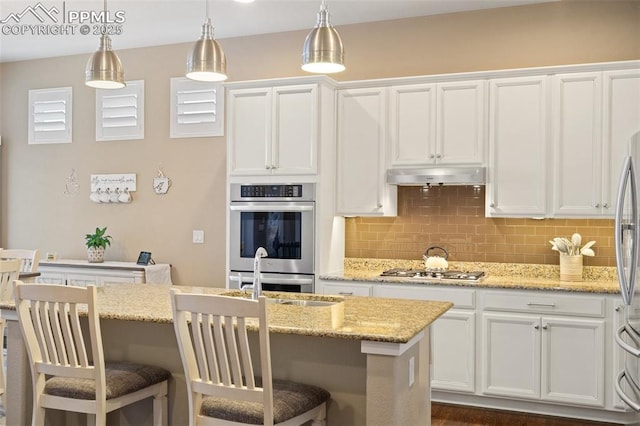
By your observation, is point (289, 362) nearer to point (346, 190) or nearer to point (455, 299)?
point (455, 299)

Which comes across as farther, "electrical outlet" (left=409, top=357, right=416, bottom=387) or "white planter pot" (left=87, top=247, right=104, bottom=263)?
"white planter pot" (left=87, top=247, right=104, bottom=263)

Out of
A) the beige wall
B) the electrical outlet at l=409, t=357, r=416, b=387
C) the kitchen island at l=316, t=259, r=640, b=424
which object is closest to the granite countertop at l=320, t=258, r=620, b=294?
the kitchen island at l=316, t=259, r=640, b=424

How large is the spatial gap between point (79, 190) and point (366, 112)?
3.21 m

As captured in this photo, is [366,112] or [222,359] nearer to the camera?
[222,359]

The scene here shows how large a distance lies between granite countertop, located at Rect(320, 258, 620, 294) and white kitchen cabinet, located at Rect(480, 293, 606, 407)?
0.08 m

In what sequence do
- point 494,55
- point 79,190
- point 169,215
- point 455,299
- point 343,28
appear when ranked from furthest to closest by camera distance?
point 79,190
point 169,215
point 343,28
point 494,55
point 455,299

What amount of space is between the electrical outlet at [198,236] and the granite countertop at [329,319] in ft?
7.30

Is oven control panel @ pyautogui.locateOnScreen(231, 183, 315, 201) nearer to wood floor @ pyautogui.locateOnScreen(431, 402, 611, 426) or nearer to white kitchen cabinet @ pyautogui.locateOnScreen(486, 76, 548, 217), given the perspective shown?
white kitchen cabinet @ pyautogui.locateOnScreen(486, 76, 548, 217)

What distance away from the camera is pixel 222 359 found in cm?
236

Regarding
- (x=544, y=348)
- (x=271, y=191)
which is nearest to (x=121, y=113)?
(x=271, y=191)

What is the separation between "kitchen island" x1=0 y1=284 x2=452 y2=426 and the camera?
2.42m

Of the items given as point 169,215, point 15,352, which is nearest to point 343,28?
point 169,215

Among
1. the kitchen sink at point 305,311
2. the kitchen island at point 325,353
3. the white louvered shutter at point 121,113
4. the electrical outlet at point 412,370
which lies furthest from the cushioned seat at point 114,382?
the white louvered shutter at point 121,113

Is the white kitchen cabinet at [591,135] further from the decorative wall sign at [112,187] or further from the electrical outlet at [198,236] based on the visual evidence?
the decorative wall sign at [112,187]
